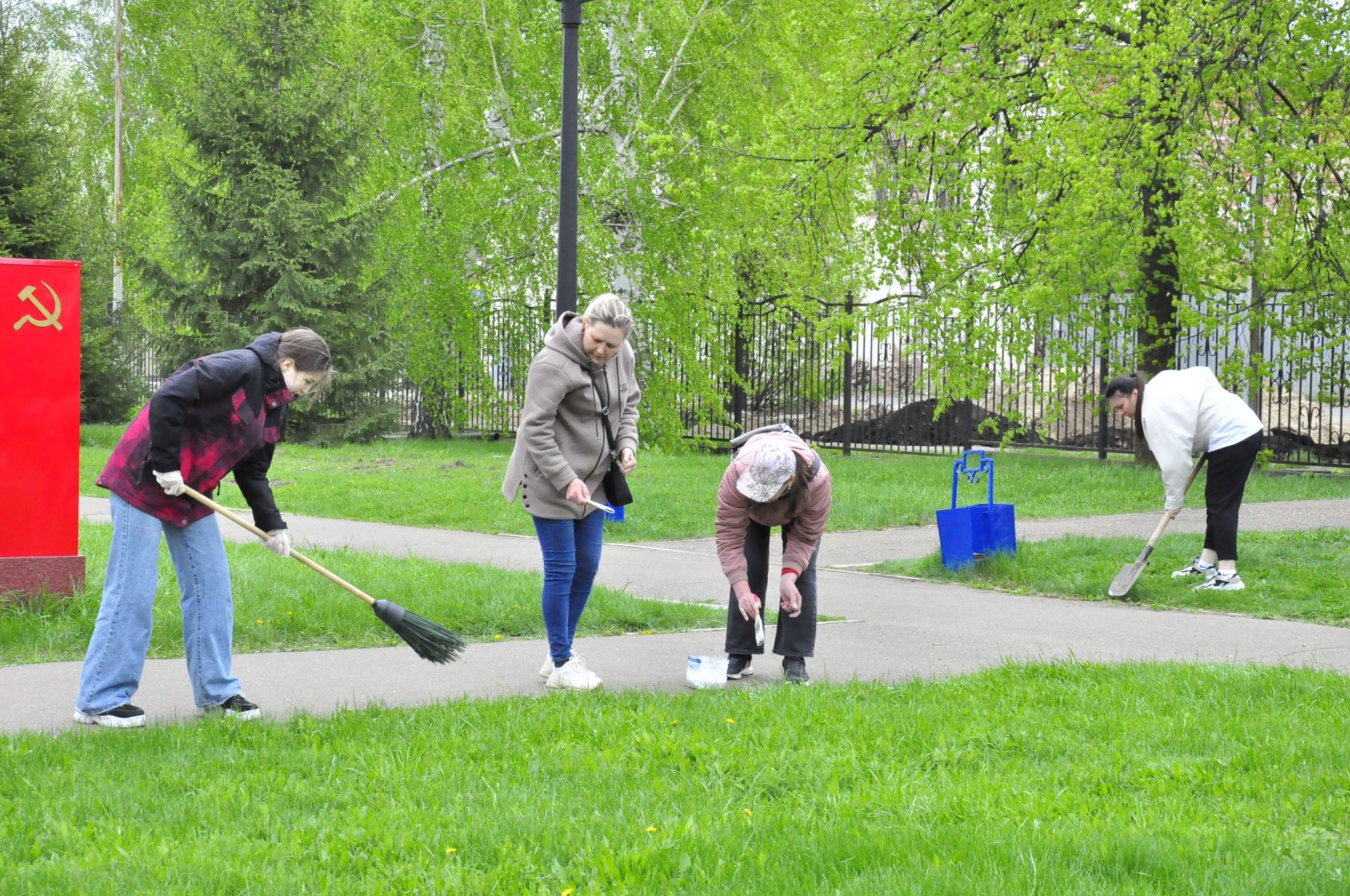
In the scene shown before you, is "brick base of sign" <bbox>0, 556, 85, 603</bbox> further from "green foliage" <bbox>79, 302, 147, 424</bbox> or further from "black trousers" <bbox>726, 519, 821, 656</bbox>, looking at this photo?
"green foliage" <bbox>79, 302, 147, 424</bbox>

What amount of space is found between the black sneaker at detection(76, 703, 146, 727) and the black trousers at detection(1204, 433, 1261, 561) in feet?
21.8

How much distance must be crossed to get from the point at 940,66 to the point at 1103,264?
2.86m

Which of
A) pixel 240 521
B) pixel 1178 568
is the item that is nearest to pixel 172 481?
pixel 240 521

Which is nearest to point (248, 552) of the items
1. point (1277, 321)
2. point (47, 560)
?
point (47, 560)

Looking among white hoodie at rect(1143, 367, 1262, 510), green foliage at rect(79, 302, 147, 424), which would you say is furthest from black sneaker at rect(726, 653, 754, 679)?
green foliage at rect(79, 302, 147, 424)

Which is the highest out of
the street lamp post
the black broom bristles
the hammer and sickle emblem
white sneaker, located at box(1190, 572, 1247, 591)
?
the street lamp post

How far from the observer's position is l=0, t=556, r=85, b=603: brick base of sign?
23.7ft

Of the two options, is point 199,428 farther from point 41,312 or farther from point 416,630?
point 41,312

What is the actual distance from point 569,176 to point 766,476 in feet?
21.6

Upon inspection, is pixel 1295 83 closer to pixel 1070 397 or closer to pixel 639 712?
pixel 1070 397

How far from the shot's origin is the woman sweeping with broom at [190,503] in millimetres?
5285

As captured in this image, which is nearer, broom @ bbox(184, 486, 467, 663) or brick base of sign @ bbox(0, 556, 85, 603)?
broom @ bbox(184, 486, 467, 663)

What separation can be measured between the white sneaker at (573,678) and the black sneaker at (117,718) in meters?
1.69

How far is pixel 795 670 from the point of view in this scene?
6.29 meters
